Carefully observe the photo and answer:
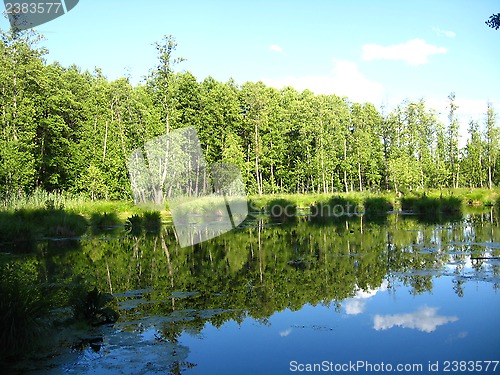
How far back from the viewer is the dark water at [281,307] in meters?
5.93

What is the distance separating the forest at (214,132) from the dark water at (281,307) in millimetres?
22236

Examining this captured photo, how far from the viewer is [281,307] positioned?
8.55 metres

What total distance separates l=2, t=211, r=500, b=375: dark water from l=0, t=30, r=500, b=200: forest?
2224 centimetres

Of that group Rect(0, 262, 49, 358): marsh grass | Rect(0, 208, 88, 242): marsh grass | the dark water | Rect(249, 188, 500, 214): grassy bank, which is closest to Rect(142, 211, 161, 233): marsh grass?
Rect(0, 208, 88, 242): marsh grass

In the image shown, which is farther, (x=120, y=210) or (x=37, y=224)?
(x=120, y=210)

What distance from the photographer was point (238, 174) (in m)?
46.9

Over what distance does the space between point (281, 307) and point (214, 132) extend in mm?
45843

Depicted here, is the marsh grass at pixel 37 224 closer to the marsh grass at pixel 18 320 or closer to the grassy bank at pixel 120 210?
the grassy bank at pixel 120 210

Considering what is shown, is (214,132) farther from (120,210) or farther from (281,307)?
(281,307)

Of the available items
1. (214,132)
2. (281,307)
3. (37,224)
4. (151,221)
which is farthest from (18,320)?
(214,132)

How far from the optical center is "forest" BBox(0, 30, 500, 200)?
1391 inches

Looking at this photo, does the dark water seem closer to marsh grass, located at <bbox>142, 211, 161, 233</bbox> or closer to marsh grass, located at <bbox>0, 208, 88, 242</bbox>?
marsh grass, located at <bbox>0, 208, 88, 242</bbox>

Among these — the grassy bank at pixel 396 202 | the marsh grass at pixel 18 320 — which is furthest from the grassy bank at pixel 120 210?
the marsh grass at pixel 18 320

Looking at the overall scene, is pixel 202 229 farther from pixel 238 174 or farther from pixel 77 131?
pixel 77 131
